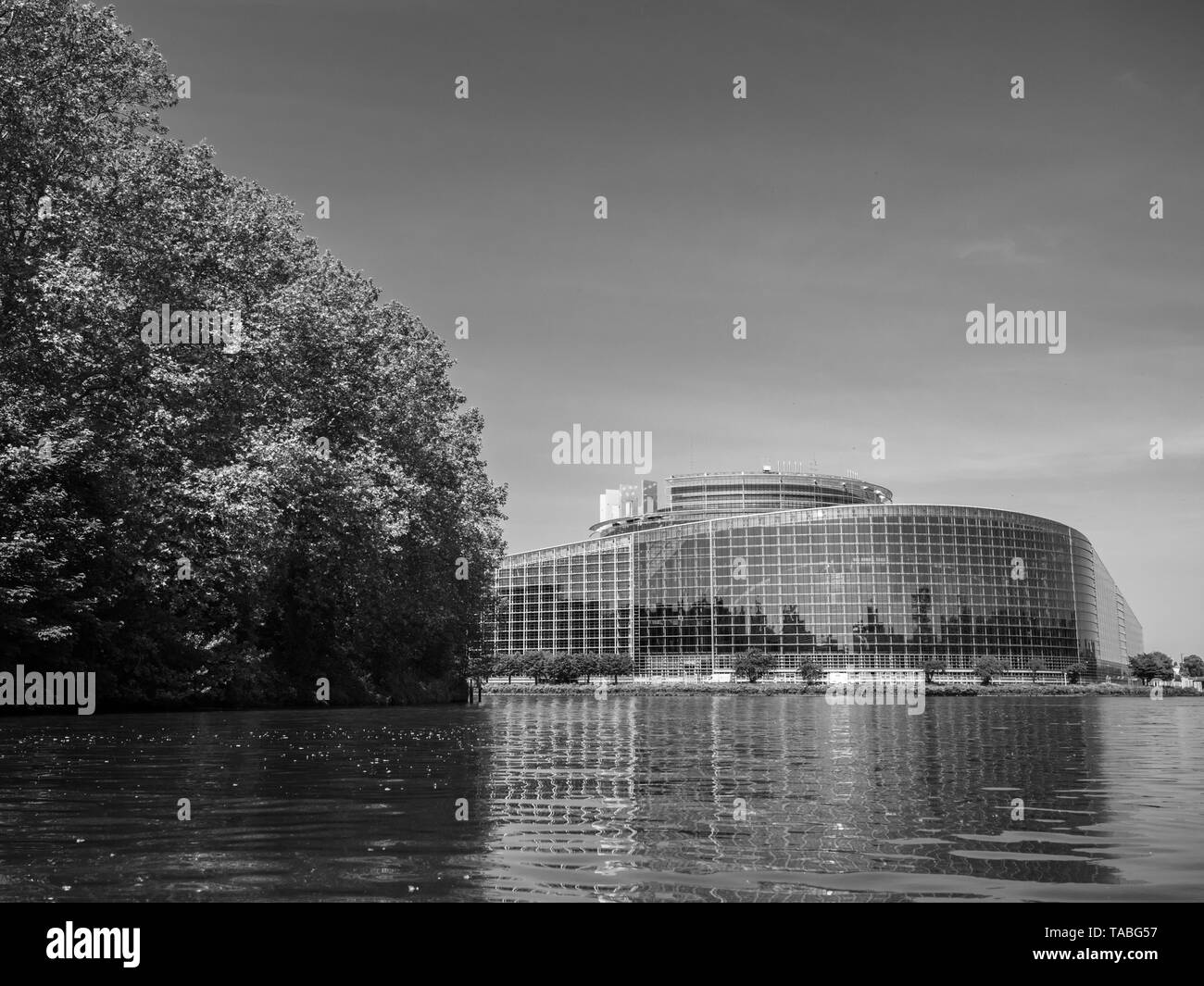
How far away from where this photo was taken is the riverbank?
164 m

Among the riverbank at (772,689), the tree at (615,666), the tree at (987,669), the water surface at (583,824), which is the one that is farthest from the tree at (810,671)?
the water surface at (583,824)

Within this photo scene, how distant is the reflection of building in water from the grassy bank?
14403cm

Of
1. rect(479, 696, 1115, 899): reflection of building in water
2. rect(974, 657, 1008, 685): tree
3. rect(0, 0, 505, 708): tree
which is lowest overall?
rect(974, 657, 1008, 685): tree

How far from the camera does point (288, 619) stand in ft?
173

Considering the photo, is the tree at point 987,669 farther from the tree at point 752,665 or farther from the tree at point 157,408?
the tree at point 157,408

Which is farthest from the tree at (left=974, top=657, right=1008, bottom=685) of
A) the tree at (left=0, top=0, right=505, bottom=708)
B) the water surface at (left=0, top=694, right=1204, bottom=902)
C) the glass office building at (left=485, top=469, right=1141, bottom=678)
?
the water surface at (left=0, top=694, right=1204, bottom=902)

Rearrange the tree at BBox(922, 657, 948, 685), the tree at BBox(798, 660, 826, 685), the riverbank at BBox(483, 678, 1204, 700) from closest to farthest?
the riverbank at BBox(483, 678, 1204, 700), the tree at BBox(798, 660, 826, 685), the tree at BBox(922, 657, 948, 685)

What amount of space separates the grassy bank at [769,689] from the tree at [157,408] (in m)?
121

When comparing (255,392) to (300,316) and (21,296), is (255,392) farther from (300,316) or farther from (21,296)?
(21,296)

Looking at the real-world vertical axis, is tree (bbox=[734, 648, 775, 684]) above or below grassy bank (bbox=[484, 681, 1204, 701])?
above

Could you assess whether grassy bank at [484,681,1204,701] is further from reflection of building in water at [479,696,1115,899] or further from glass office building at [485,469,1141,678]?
reflection of building in water at [479,696,1115,899]

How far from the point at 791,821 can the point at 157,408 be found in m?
29.9

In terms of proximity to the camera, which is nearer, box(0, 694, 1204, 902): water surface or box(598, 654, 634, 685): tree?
box(0, 694, 1204, 902): water surface
